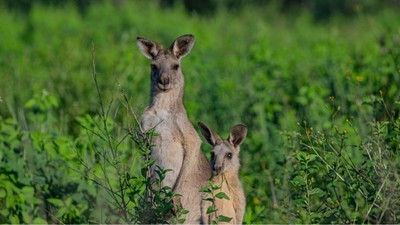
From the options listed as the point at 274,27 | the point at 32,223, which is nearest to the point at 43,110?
the point at 32,223

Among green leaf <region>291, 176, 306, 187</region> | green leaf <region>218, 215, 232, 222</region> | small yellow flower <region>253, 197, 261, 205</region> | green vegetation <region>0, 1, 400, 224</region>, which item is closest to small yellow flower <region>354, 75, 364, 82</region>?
green vegetation <region>0, 1, 400, 224</region>

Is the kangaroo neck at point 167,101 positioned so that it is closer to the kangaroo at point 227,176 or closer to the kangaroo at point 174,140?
the kangaroo at point 174,140

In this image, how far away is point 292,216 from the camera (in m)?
6.93

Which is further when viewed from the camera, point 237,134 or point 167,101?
point 167,101

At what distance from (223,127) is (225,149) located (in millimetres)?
4721

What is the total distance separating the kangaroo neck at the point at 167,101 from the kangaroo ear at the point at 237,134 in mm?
441

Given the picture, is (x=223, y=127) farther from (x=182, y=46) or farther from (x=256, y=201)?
(x=182, y=46)

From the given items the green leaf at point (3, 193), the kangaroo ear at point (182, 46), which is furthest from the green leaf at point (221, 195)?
the green leaf at point (3, 193)

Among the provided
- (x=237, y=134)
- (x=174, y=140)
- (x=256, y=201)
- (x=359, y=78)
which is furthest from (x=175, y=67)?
(x=359, y=78)

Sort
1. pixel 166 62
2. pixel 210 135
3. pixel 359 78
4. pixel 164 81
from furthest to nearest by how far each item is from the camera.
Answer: pixel 359 78
pixel 166 62
pixel 164 81
pixel 210 135

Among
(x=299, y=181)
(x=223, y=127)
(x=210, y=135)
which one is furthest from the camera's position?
(x=223, y=127)

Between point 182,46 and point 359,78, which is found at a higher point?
point 182,46

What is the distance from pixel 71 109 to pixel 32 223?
4.40 m

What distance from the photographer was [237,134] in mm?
6906
